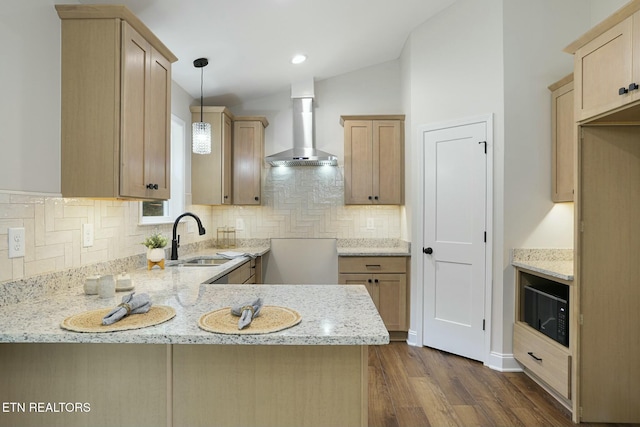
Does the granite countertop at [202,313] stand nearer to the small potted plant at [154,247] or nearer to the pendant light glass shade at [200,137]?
the small potted plant at [154,247]

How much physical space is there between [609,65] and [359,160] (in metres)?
2.34

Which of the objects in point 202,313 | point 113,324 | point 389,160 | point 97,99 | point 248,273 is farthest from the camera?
point 389,160

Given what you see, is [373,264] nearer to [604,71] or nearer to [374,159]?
[374,159]

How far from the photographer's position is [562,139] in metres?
2.71

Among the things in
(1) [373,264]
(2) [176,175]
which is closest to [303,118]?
(2) [176,175]

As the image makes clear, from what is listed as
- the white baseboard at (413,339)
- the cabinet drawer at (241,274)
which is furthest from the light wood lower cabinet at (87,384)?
the white baseboard at (413,339)

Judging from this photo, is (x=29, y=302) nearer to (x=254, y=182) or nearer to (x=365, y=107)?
(x=254, y=182)

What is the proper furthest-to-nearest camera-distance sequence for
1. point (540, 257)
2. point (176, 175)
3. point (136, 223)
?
1. point (176, 175)
2. point (540, 257)
3. point (136, 223)

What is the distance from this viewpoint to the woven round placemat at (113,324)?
3.88 ft

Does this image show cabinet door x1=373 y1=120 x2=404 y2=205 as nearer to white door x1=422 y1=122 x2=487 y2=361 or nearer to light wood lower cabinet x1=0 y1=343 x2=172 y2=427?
white door x1=422 y1=122 x2=487 y2=361

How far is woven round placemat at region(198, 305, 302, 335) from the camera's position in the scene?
116cm

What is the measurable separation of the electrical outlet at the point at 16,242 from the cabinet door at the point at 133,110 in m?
0.45

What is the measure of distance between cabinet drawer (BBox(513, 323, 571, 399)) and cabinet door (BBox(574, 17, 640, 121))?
1513 millimetres

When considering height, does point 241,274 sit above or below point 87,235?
below
